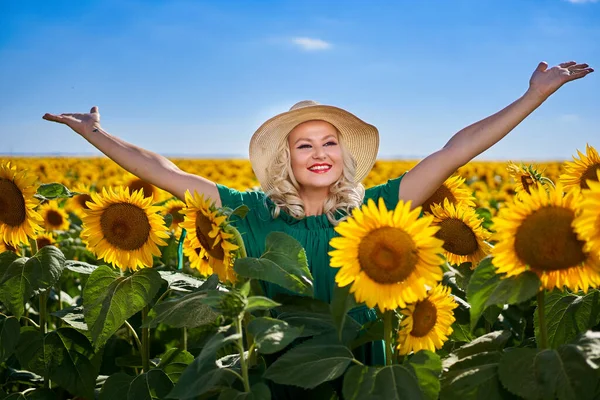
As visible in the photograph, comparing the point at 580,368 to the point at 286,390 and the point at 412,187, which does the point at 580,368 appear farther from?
the point at 412,187

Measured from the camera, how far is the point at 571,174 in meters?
2.96

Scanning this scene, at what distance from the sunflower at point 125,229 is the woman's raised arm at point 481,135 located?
1030 mm

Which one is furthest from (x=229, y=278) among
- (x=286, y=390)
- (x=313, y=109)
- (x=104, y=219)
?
(x=313, y=109)

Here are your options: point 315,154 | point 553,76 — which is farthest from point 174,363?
point 553,76

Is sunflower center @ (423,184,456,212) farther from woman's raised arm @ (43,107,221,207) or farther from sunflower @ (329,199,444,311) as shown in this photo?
sunflower @ (329,199,444,311)

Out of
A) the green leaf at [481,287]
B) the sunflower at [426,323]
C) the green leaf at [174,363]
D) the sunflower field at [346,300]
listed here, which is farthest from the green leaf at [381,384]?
the green leaf at [174,363]

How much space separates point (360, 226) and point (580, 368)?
66cm

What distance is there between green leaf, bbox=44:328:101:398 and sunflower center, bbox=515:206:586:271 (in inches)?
70.5

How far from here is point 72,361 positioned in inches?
122

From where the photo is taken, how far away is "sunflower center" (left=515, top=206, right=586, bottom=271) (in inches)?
81.4

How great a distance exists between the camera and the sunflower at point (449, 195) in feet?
11.5

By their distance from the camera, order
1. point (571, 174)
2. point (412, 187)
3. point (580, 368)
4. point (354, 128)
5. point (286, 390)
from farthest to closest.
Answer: point (354, 128) < point (412, 187) < point (571, 174) < point (286, 390) < point (580, 368)

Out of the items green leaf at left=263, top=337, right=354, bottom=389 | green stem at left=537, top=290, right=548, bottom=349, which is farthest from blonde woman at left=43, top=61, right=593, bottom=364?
green stem at left=537, top=290, right=548, bottom=349

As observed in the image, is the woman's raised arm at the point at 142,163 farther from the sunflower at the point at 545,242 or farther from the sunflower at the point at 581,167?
the sunflower at the point at 545,242
